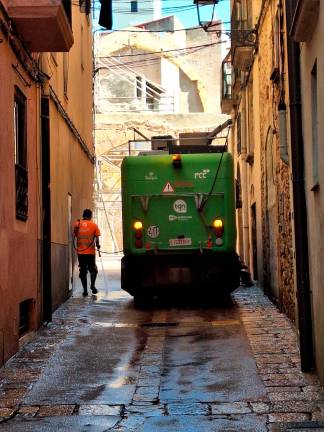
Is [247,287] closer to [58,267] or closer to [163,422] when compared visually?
[58,267]

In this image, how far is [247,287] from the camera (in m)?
16.8

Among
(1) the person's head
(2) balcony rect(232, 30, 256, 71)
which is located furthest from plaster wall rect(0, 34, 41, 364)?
(2) balcony rect(232, 30, 256, 71)

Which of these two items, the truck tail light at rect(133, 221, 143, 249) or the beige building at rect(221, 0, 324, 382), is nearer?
the beige building at rect(221, 0, 324, 382)

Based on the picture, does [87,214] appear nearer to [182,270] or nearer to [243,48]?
[182,270]

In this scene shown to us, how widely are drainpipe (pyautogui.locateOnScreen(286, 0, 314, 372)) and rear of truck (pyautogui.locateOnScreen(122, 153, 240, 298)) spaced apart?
475 centimetres

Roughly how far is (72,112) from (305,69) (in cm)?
947

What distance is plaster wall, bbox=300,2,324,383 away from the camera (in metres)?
6.72

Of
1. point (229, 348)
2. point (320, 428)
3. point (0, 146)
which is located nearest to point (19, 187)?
point (0, 146)

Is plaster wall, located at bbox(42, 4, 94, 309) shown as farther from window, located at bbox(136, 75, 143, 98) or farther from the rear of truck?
window, located at bbox(136, 75, 143, 98)

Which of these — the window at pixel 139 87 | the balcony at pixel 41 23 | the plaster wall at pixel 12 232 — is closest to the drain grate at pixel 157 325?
the plaster wall at pixel 12 232

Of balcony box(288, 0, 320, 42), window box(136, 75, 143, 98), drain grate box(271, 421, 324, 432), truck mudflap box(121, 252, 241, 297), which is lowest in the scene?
drain grate box(271, 421, 324, 432)

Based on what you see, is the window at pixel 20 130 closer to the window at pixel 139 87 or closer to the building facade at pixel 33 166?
the building facade at pixel 33 166

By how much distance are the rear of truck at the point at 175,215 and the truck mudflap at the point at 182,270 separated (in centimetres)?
2

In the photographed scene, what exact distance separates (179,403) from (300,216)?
→ 2531 mm
